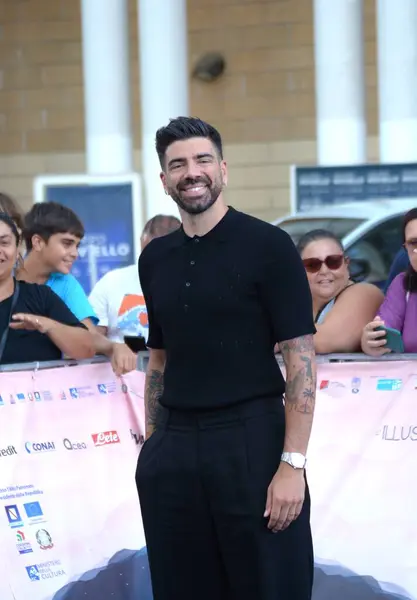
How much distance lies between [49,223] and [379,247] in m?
5.47

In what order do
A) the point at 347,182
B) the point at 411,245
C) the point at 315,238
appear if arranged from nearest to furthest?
1. the point at 411,245
2. the point at 315,238
3. the point at 347,182

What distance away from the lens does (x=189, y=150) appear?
322 centimetres

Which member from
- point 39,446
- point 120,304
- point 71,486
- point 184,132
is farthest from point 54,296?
point 120,304

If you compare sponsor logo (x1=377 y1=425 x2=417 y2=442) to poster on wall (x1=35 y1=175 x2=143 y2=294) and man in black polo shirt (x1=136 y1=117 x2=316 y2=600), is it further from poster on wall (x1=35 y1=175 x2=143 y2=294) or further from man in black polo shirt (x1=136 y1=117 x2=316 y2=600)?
poster on wall (x1=35 y1=175 x2=143 y2=294)

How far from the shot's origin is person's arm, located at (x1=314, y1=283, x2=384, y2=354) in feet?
15.1

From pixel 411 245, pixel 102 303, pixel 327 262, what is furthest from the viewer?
pixel 102 303

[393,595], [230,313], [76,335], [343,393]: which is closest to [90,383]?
[76,335]

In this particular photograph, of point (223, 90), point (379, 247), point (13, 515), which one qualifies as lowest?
point (13, 515)

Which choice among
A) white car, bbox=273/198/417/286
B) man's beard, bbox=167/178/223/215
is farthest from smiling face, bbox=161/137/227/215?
white car, bbox=273/198/417/286

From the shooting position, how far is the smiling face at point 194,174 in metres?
3.20

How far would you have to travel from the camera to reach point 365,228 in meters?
10.3

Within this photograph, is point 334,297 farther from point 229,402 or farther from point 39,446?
point 229,402

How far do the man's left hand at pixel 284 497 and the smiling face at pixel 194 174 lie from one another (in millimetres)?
706

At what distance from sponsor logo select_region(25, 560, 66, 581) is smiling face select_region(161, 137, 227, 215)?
1.91 metres
